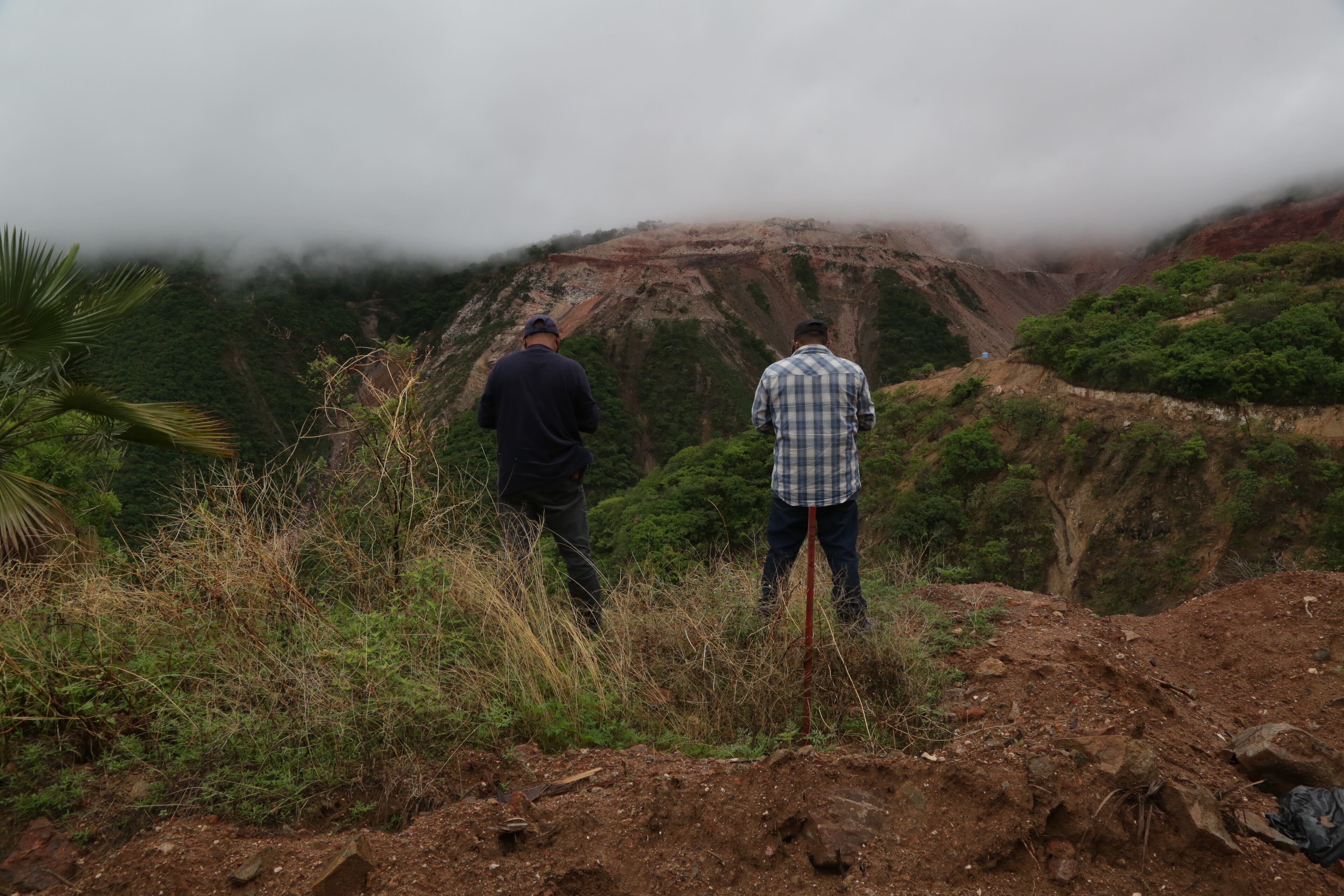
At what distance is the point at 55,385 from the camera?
500cm

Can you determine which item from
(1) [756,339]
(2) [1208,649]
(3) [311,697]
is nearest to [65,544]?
(3) [311,697]

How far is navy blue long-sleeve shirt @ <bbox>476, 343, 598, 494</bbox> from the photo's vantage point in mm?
3785

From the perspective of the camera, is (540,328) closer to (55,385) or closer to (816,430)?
(816,430)

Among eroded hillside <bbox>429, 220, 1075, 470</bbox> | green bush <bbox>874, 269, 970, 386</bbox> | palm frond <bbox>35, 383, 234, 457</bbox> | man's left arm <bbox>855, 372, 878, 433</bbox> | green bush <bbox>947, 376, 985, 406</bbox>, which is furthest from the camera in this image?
green bush <bbox>874, 269, 970, 386</bbox>

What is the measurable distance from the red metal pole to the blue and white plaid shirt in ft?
1.14

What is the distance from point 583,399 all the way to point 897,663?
1887 millimetres

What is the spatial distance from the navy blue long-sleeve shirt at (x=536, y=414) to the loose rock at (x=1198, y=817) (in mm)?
2634

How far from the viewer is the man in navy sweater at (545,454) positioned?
379 cm

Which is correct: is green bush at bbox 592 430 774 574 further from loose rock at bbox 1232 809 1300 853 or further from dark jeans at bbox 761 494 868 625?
loose rock at bbox 1232 809 1300 853

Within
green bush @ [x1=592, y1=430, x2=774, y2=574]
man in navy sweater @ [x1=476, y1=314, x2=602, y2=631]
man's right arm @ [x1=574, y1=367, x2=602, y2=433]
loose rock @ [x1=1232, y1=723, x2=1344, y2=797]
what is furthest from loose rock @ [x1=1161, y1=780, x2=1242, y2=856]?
green bush @ [x1=592, y1=430, x2=774, y2=574]

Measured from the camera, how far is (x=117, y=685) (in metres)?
2.81

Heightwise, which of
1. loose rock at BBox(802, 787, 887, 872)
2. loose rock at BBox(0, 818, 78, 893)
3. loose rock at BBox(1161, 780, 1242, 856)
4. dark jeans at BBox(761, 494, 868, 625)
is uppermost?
dark jeans at BBox(761, 494, 868, 625)

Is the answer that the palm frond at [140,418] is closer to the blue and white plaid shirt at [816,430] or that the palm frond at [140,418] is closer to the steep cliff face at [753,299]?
the blue and white plaid shirt at [816,430]

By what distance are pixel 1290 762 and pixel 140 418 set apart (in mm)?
6011
